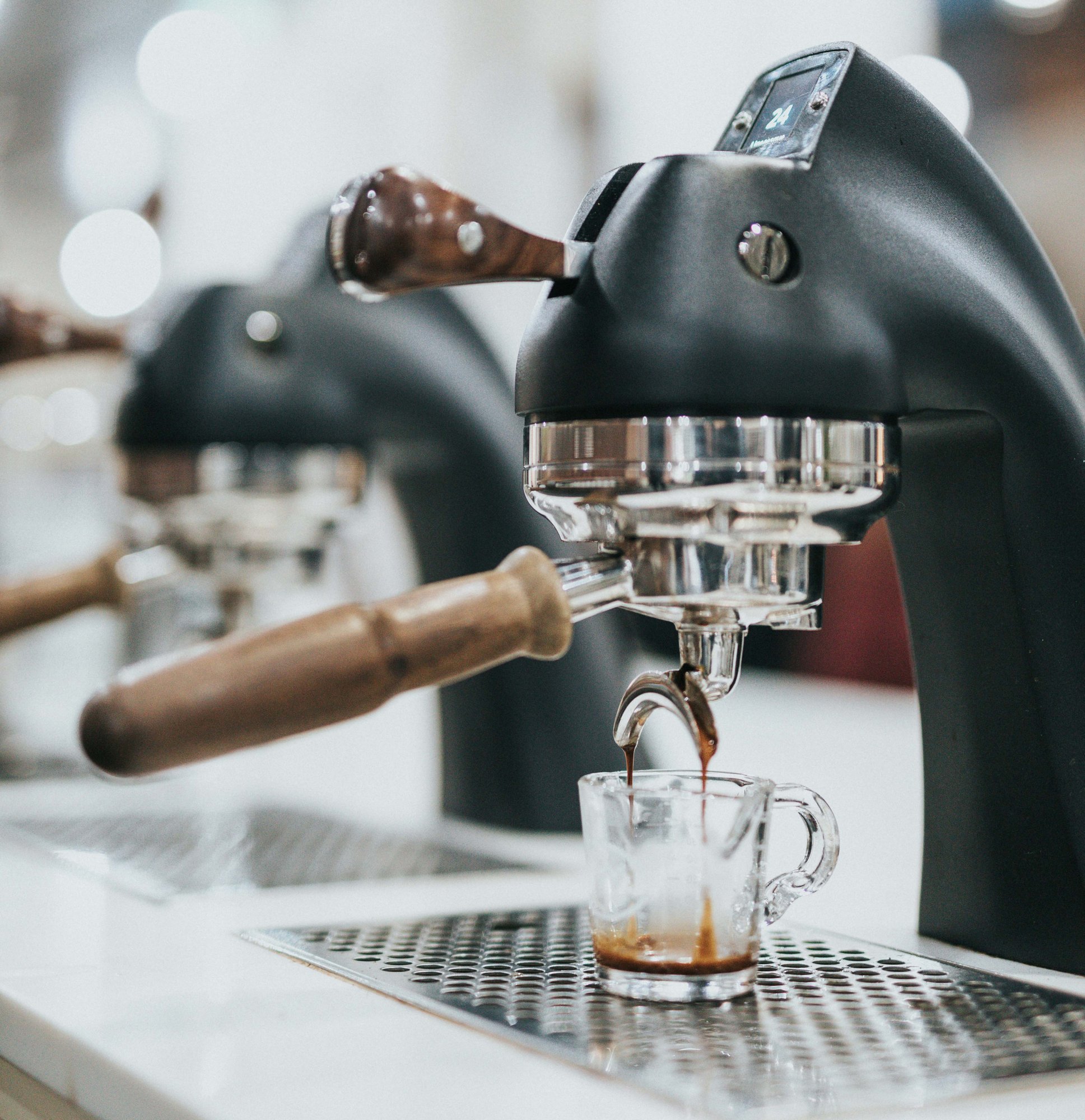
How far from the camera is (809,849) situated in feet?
1.70

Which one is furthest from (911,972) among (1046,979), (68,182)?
(68,182)

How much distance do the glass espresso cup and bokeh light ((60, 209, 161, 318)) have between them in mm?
1772

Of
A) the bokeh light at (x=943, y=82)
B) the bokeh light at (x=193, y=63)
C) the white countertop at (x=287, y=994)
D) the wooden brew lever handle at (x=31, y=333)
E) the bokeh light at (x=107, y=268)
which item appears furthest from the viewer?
the bokeh light at (x=943, y=82)

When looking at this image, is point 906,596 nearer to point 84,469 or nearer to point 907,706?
point 907,706

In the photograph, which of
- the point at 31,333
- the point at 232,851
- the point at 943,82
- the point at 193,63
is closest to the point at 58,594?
the point at 232,851

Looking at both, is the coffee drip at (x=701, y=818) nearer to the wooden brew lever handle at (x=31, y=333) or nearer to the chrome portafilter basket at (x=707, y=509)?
the chrome portafilter basket at (x=707, y=509)

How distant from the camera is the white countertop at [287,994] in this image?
0.40 meters

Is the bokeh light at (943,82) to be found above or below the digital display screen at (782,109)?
above

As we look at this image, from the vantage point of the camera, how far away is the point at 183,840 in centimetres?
86

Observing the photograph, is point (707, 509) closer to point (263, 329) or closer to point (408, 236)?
point (408, 236)

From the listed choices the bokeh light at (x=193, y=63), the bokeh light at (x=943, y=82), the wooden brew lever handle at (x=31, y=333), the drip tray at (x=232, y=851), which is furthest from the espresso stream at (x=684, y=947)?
the bokeh light at (x=943, y=82)

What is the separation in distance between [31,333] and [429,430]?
1.21 feet

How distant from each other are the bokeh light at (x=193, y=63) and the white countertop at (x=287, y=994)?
1500mm

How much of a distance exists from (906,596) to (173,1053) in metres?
0.32
